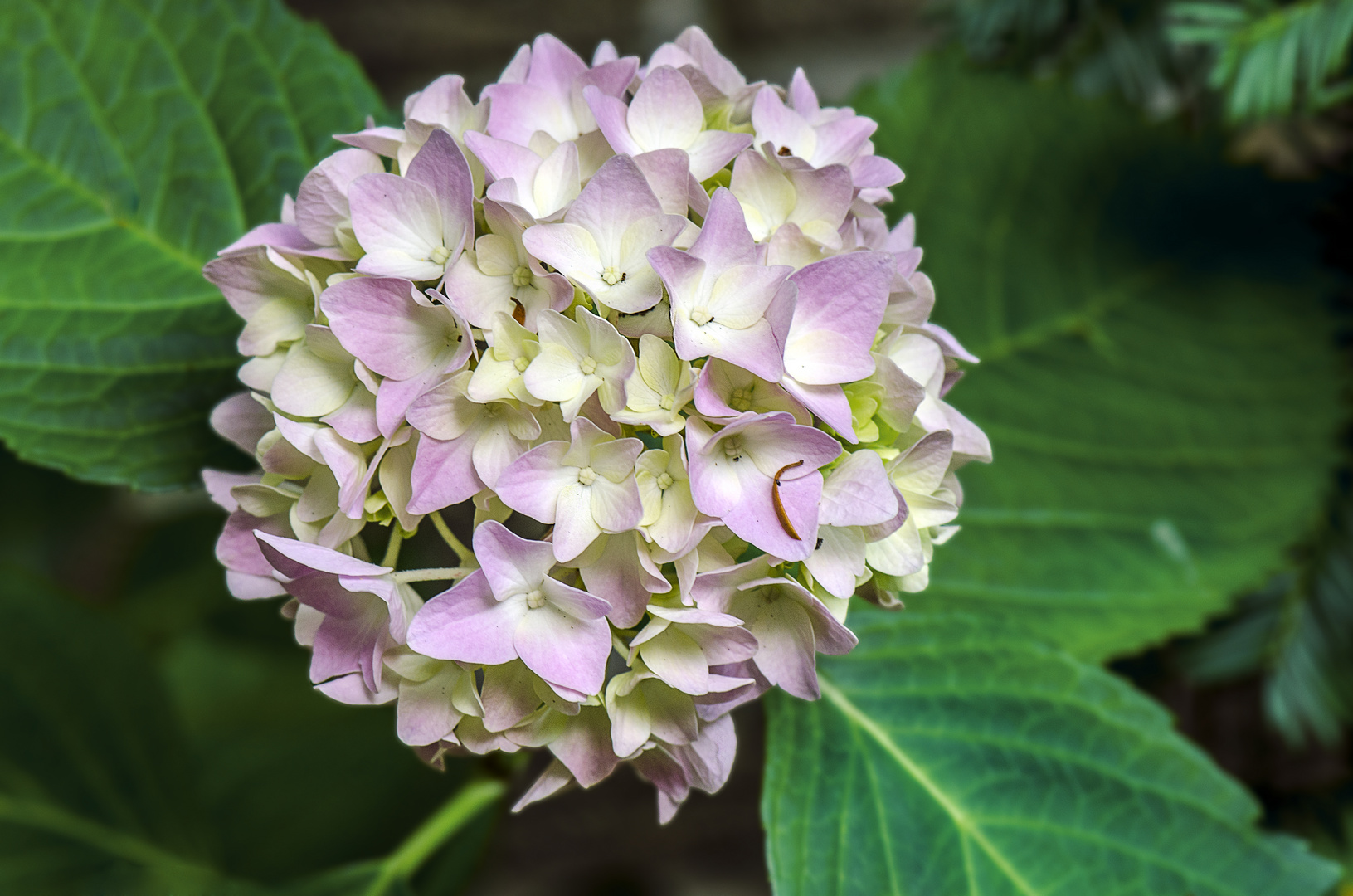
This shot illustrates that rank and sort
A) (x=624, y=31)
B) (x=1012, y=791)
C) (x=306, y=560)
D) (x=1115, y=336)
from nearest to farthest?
1. (x=306, y=560)
2. (x=1012, y=791)
3. (x=1115, y=336)
4. (x=624, y=31)

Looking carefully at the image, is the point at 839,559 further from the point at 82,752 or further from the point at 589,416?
the point at 82,752

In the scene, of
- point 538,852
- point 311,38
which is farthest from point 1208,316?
point 538,852

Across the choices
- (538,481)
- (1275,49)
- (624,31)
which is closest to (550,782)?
(538,481)

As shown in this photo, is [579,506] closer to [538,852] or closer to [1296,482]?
[1296,482]

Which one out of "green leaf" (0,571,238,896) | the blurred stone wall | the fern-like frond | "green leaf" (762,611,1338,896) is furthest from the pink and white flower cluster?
the blurred stone wall

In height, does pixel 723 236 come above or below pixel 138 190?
above

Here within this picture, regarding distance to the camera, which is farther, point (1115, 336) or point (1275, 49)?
point (1115, 336)

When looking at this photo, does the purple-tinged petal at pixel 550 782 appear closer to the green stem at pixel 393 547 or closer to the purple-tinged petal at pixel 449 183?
the green stem at pixel 393 547
